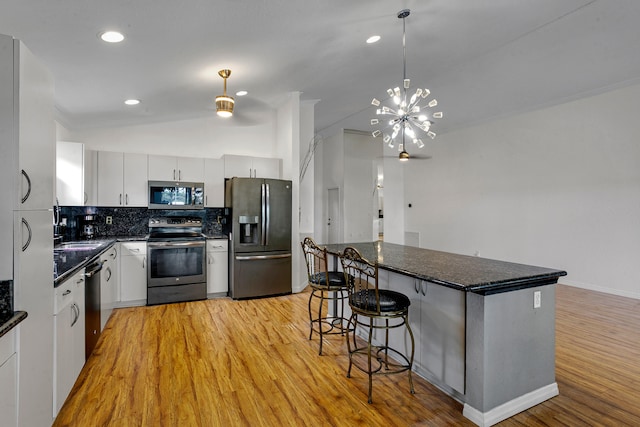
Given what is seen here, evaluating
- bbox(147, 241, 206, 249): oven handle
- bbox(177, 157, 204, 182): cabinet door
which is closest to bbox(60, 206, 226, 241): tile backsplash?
bbox(177, 157, 204, 182): cabinet door

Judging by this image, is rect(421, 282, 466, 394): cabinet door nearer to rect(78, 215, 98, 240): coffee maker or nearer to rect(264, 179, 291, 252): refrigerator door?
rect(264, 179, 291, 252): refrigerator door

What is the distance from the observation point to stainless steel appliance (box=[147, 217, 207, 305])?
4414 mm

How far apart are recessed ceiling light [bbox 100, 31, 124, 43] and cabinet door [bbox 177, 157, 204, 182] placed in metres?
2.41

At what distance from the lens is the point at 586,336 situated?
338 centimetres

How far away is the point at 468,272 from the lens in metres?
2.22

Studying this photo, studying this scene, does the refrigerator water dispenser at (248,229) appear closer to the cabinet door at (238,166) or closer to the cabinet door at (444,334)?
the cabinet door at (238,166)

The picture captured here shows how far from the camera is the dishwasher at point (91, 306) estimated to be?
2.69 metres

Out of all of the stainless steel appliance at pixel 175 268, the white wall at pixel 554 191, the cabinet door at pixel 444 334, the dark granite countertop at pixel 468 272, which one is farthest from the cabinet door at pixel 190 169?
the white wall at pixel 554 191

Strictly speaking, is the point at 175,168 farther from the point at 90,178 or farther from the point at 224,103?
the point at 224,103

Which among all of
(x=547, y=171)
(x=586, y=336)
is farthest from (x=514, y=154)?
(x=586, y=336)

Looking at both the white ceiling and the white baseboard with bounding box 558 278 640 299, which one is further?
the white baseboard with bounding box 558 278 640 299

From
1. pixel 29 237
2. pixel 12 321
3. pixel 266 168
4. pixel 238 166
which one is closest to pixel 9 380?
pixel 12 321

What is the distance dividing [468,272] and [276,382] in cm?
161

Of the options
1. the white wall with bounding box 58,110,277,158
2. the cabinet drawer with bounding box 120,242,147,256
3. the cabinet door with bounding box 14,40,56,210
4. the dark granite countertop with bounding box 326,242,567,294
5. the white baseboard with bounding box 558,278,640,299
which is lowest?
the white baseboard with bounding box 558,278,640,299
